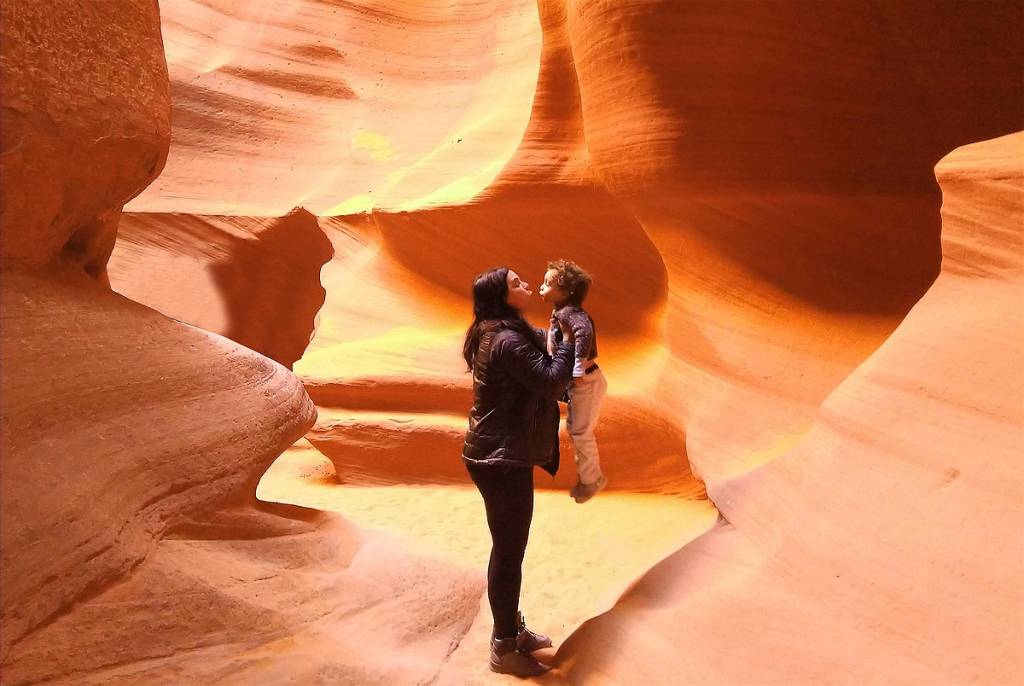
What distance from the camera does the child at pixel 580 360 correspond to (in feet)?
9.87

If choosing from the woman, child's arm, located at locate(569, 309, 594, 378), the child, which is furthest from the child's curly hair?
the woman

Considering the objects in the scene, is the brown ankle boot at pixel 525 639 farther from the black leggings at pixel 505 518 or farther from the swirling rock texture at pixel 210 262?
the swirling rock texture at pixel 210 262

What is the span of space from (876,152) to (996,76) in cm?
78

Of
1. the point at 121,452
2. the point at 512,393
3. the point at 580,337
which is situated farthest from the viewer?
the point at 580,337

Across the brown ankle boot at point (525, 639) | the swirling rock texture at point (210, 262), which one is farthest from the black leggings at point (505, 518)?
the swirling rock texture at point (210, 262)

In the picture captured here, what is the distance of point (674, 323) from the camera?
5336 millimetres

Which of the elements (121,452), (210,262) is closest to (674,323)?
(121,452)

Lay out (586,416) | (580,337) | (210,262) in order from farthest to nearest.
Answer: (210,262), (586,416), (580,337)

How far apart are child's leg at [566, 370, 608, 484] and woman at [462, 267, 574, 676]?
1.19 ft

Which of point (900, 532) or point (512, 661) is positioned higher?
point (900, 532)

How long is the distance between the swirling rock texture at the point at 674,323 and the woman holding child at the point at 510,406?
59cm

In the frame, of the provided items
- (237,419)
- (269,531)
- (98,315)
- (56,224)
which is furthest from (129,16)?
(269,531)

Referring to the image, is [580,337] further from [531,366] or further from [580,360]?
[531,366]

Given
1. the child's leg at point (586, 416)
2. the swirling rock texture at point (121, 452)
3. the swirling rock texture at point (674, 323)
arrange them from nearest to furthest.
Result: the swirling rock texture at point (121, 452), the swirling rock texture at point (674, 323), the child's leg at point (586, 416)
